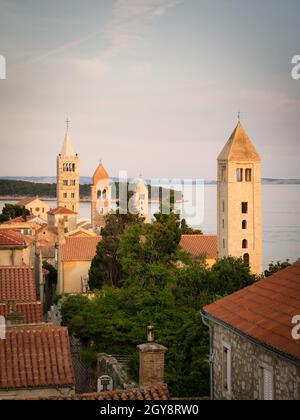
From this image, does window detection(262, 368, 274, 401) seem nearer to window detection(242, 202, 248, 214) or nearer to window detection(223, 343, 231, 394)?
window detection(223, 343, 231, 394)

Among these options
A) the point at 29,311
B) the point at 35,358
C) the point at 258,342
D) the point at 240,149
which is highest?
the point at 240,149

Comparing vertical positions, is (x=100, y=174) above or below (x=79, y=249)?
above

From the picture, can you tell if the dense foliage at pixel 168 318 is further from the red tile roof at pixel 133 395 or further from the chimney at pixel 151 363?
the red tile roof at pixel 133 395

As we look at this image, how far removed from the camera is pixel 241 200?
62.6 m

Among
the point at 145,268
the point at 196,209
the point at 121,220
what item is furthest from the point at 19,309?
the point at 196,209

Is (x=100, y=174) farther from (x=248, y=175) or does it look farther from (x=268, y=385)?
(x=268, y=385)

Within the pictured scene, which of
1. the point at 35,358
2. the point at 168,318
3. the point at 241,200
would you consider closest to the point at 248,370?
the point at 35,358

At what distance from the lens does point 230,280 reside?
24.2m

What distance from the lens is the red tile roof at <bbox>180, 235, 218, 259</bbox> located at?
177 feet

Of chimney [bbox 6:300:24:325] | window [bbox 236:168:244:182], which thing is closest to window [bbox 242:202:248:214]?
window [bbox 236:168:244:182]

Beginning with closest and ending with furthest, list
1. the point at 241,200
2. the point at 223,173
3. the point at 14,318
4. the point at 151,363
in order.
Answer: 1. the point at 151,363
2. the point at 14,318
3. the point at 223,173
4. the point at 241,200

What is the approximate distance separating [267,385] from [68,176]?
102 metres

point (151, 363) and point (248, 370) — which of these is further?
point (151, 363)

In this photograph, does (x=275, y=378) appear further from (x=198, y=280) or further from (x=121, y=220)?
(x=121, y=220)
